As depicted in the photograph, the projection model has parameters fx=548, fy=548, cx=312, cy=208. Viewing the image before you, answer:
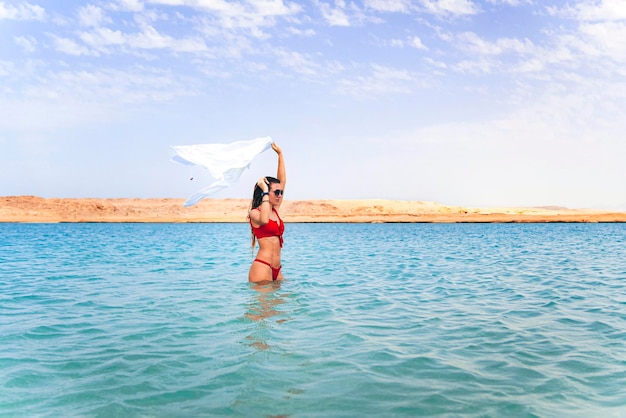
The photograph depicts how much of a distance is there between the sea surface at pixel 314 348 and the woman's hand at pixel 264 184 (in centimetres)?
209

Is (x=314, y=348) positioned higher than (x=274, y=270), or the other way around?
(x=274, y=270)

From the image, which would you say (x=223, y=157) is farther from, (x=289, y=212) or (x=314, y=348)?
(x=289, y=212)

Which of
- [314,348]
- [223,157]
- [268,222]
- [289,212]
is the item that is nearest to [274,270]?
[268,222]

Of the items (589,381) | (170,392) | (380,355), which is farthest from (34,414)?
(589,381)

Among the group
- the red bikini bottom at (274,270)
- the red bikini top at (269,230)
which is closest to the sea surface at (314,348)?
the red bikini bottom at (274,270)

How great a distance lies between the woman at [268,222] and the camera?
9.55 m

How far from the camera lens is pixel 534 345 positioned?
7285 mm

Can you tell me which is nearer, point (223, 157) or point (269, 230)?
point (223, 157)

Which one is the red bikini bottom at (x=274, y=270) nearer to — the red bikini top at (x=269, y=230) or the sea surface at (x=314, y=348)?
the sea surface at (x=314, y=348)

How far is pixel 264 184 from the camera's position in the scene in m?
9.45

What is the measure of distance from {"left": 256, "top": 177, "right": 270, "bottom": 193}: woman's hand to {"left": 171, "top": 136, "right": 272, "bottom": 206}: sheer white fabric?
356 mm

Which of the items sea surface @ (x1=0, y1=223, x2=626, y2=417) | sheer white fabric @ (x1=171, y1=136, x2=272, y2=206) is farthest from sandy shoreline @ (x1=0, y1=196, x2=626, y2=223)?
sheer white fabric @ (x1=171, y1=136, x2=272, y2=206)

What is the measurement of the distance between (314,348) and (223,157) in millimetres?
4135

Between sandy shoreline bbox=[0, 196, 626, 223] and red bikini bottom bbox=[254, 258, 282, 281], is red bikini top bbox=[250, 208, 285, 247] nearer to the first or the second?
red bikini bottom bbox=[254, 258, 282, 281]
